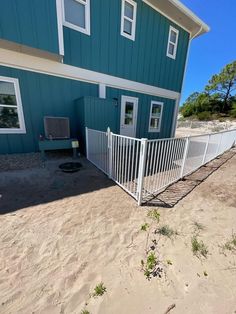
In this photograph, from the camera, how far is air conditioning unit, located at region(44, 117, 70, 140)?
15.1ft

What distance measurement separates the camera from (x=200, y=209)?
2.73 m

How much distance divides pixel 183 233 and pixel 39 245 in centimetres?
188

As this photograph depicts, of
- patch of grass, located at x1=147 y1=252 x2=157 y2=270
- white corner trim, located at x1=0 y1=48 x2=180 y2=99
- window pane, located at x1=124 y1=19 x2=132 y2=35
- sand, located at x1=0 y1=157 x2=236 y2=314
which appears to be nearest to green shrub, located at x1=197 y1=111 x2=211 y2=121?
white corner trim, located at x1=0 y1=48 x2=180 y2=99

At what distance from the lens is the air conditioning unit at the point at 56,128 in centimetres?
460

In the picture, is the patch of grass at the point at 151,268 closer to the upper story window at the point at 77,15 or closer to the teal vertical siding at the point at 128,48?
the teal vertical siding at the point at 128,48

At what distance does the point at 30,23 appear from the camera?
141 inches

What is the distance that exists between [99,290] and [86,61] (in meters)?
6.07

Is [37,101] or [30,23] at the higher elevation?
[30,23]

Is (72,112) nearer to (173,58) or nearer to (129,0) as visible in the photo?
(129,0)

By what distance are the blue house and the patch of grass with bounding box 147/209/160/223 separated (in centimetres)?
348

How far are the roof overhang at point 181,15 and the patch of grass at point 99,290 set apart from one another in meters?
8.57

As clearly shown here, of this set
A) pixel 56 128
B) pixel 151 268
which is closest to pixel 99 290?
pixel 151 268

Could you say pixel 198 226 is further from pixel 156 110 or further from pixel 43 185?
pixel 156 110

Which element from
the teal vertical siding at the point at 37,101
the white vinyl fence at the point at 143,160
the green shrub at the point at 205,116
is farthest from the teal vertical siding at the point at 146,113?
the green shrub at the point at 205,116
